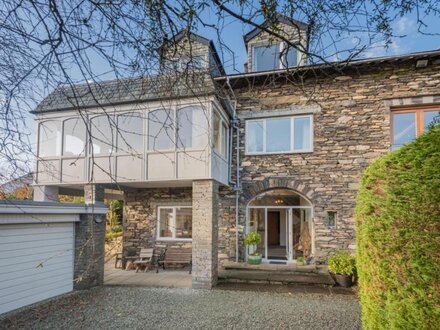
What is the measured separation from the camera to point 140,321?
5516 mm

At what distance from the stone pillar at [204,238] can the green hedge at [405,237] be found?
17.0ft

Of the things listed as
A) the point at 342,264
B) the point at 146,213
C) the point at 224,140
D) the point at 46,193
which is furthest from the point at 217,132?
the point at 46,193

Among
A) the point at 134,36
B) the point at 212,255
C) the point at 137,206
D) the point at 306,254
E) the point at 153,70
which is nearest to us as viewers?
the point at 134,36

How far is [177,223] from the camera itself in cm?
1078

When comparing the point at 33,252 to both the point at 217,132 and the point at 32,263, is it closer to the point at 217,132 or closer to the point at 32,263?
the point at 32,263

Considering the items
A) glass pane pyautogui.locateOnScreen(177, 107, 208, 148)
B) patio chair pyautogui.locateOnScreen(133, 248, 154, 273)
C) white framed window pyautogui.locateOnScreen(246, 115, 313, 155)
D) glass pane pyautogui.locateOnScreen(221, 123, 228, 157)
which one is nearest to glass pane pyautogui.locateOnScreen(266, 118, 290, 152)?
white framed window pyautogui.locateOnScreen(246, 115, 313, 155)

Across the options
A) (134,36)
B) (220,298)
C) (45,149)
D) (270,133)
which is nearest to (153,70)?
(134,36)

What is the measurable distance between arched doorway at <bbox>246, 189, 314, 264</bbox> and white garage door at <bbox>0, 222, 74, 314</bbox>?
5572mm

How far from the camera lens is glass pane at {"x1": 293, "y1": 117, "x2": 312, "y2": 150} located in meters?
9.57

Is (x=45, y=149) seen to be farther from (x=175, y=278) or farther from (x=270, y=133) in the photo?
(x=270, y=133)

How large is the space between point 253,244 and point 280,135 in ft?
12.3

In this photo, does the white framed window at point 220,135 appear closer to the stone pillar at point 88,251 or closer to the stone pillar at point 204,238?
the stone pillar at point 204,238

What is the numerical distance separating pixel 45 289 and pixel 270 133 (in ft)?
25.7

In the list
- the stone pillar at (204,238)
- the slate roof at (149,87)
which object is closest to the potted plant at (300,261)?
the stone pillar at (204,238)
